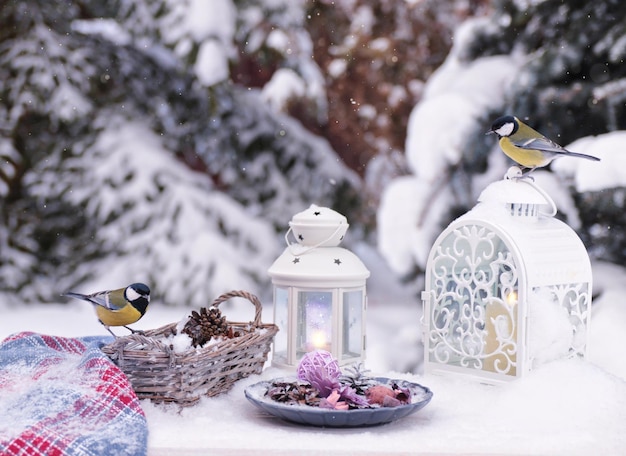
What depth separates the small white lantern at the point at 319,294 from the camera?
1.29m

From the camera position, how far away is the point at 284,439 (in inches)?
38.8

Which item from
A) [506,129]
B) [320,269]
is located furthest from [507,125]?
[320,269]

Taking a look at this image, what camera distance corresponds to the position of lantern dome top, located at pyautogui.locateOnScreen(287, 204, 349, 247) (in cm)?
134

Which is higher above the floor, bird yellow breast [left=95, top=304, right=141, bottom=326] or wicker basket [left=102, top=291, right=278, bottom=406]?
bird yellow breast [left=95, top=304, right=141, bottom=326]

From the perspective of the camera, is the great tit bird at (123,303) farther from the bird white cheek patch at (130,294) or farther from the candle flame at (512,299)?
the candle flame at (512,299)

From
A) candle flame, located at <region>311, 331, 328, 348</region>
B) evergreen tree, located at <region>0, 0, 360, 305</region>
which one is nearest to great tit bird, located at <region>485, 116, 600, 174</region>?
candle flame, located at <region>311, 331, 328, 348</region>

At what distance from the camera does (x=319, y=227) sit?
4.39 ft

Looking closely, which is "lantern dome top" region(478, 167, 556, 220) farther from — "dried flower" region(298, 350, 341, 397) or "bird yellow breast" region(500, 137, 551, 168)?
"dried flower" region(298, 350, 341, 397)

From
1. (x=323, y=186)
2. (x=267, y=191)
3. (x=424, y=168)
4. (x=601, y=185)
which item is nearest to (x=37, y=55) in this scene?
(x=267, y=191)

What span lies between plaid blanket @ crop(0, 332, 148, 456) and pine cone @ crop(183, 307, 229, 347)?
145 mm

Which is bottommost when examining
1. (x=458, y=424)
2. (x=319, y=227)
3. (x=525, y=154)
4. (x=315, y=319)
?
(x=458, y=424)

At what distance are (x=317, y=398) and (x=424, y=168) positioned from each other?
1430 mm

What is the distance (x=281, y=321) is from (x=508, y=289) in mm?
403

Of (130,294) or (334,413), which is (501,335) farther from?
(130,294)
